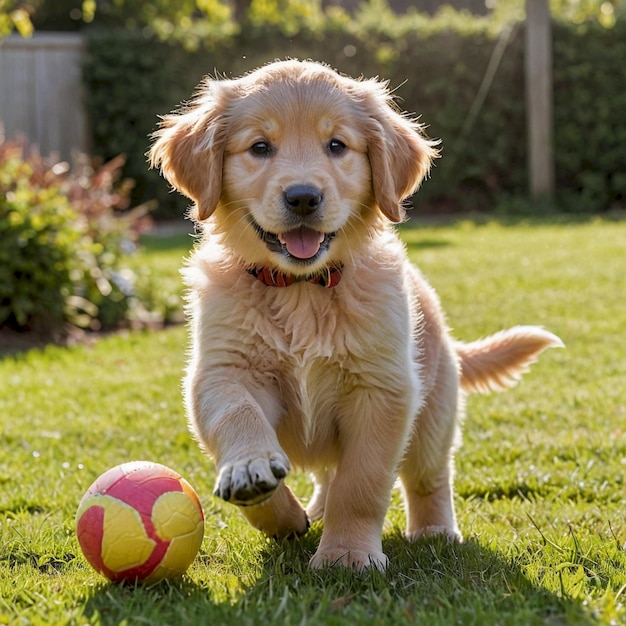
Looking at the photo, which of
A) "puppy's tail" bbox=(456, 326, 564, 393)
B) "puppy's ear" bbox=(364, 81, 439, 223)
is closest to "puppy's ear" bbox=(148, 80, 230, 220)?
"puppy's ear" bbox=(364, 81, 439, 223)

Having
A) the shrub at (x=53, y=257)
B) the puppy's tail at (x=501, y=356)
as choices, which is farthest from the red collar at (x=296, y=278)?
the shrub at (x=53, y=257)

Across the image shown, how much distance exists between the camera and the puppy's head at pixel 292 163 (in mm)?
3379

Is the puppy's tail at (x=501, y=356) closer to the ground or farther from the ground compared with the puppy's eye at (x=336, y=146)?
closer to the ground

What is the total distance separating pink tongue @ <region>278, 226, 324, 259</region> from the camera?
3.38 m

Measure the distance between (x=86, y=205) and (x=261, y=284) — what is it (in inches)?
200

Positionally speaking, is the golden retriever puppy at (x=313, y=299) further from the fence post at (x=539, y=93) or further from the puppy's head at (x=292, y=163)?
the fence post at (x=539, y=93)

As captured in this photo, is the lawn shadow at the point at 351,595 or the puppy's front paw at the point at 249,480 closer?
the lawn shadow at the point at 351,595

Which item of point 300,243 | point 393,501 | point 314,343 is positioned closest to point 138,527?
point 314,343

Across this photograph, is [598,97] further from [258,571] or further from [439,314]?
[258,571]

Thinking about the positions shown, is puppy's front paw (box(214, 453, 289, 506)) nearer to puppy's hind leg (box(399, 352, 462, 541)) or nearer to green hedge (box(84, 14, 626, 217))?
puppy's hind leg (box(399, 352, 462, 541))

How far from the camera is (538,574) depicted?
2.98 metres

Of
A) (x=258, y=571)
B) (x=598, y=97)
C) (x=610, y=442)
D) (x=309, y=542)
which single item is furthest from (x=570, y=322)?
(x=598, y=97)

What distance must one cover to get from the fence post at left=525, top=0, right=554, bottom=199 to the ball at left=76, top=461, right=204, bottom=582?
475 inches

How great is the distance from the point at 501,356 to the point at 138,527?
6.15 feet
